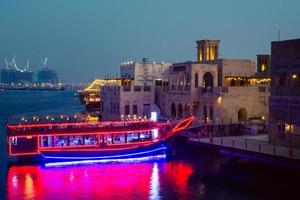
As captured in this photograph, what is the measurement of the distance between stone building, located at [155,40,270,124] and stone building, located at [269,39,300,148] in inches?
551

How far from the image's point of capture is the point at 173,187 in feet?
124

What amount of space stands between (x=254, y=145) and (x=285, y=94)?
16.5ft

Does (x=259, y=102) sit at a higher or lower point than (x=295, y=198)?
higher

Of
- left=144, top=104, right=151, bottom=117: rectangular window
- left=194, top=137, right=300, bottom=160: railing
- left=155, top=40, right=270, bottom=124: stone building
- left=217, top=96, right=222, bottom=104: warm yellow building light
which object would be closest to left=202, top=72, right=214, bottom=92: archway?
left=155, top=40, right=270, bottom=124: stone building

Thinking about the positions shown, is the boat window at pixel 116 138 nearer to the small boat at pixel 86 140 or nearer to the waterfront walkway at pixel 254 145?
the small boat at pixel 86 140

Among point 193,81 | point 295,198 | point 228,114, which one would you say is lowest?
point 295,198

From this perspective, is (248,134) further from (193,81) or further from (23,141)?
(23,141)

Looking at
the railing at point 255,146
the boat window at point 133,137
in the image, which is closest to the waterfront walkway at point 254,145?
the railing at point 255,146

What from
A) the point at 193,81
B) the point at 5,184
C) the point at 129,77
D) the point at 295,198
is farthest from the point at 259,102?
the point at 5,184

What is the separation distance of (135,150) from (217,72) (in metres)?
22.6

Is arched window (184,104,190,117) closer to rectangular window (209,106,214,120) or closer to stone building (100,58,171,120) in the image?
rectangular window (209,106,214,120)

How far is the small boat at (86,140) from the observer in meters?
47.6

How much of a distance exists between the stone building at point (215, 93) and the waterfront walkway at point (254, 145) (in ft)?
26.5

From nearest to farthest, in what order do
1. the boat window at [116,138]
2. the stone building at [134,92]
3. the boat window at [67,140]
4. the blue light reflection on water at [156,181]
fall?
the blue light reflection on water at [156,181], the boat window at [67,140], the boat window at [116,138], the stone building at [134,92]
